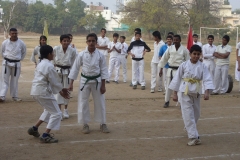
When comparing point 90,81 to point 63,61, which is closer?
point 90,81

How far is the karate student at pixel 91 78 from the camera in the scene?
7895 mm

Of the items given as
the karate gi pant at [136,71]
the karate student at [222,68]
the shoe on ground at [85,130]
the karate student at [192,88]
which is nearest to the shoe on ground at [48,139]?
the shoe on ground at [85,130]

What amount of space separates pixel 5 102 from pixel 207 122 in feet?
18.5

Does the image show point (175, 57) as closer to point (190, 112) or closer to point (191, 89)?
point (191, 89)

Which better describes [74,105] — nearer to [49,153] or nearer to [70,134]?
[70,134]

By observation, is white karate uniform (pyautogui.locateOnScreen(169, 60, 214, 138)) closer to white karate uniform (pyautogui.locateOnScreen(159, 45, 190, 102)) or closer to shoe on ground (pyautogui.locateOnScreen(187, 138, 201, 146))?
shoe on ground (pyautogui.locateOnScreen(187, 138, 201, 146))

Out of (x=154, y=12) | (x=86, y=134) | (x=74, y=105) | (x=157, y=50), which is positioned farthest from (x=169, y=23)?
(x=86, y=134)

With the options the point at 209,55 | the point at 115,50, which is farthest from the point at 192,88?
the point at 115,50

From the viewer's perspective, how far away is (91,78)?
792 cm

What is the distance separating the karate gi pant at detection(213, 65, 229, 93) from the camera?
1366 centimetres

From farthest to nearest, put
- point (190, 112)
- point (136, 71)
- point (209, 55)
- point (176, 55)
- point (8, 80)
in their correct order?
point (136, 71), point (209, 55), point (8, 80), point (176, 55), point (190, 112)

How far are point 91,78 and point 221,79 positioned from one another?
7.15 meters

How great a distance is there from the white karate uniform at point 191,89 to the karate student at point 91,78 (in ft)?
4.93

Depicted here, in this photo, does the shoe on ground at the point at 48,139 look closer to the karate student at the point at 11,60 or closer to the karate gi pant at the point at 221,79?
the karate student at the point at 11,60
